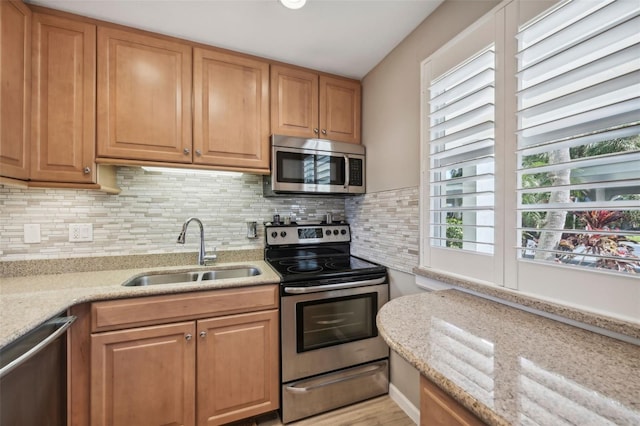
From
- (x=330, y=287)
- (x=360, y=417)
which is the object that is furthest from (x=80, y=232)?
(x=360, y=417)

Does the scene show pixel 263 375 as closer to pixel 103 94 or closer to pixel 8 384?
pixel 8 384

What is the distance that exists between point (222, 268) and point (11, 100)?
4.49 ft

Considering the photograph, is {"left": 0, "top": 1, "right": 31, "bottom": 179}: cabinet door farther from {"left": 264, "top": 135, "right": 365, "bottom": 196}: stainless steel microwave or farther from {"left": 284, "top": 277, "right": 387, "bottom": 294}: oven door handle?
{"left": 284, "top": 277, "right": 387, "bottom": 294}: oven door handle

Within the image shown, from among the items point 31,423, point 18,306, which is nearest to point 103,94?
point 18,306

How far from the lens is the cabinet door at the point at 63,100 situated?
140cm

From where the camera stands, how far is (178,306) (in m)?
1.40

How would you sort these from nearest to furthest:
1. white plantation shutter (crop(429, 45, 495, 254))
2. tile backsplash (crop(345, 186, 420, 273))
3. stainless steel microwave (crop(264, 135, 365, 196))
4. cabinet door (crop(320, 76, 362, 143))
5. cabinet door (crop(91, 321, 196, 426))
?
white plantation shutter (crop(429, 45, 495, 254)) → cabinet door (crop(91, 321, 196, 426)) → tile backsplash (crop(345, 186, 420, 273)) → stainless steel microwave (crop(264, 135, 365, 196)) → cabinet door (crop(320, 76, 362, 143))

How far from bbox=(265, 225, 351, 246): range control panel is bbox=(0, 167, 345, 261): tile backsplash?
0.37 ft

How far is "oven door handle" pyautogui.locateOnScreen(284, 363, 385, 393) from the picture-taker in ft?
5.25

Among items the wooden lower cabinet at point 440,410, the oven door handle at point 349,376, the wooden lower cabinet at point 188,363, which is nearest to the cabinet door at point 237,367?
the wooden lower cabinet at point 188,363

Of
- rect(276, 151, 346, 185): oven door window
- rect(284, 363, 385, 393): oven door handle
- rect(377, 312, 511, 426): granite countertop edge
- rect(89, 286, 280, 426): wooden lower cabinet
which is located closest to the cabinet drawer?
rect(89, 286, 280, 426): wooden lower cabinet

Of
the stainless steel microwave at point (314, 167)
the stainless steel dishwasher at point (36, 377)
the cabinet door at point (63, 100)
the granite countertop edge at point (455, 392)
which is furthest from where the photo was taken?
the stainless steel microwave at point (314, 167)

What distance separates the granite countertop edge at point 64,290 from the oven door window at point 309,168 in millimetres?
687

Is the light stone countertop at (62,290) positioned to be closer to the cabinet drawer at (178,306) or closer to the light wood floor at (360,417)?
the cabinet drawer at (178,306)
